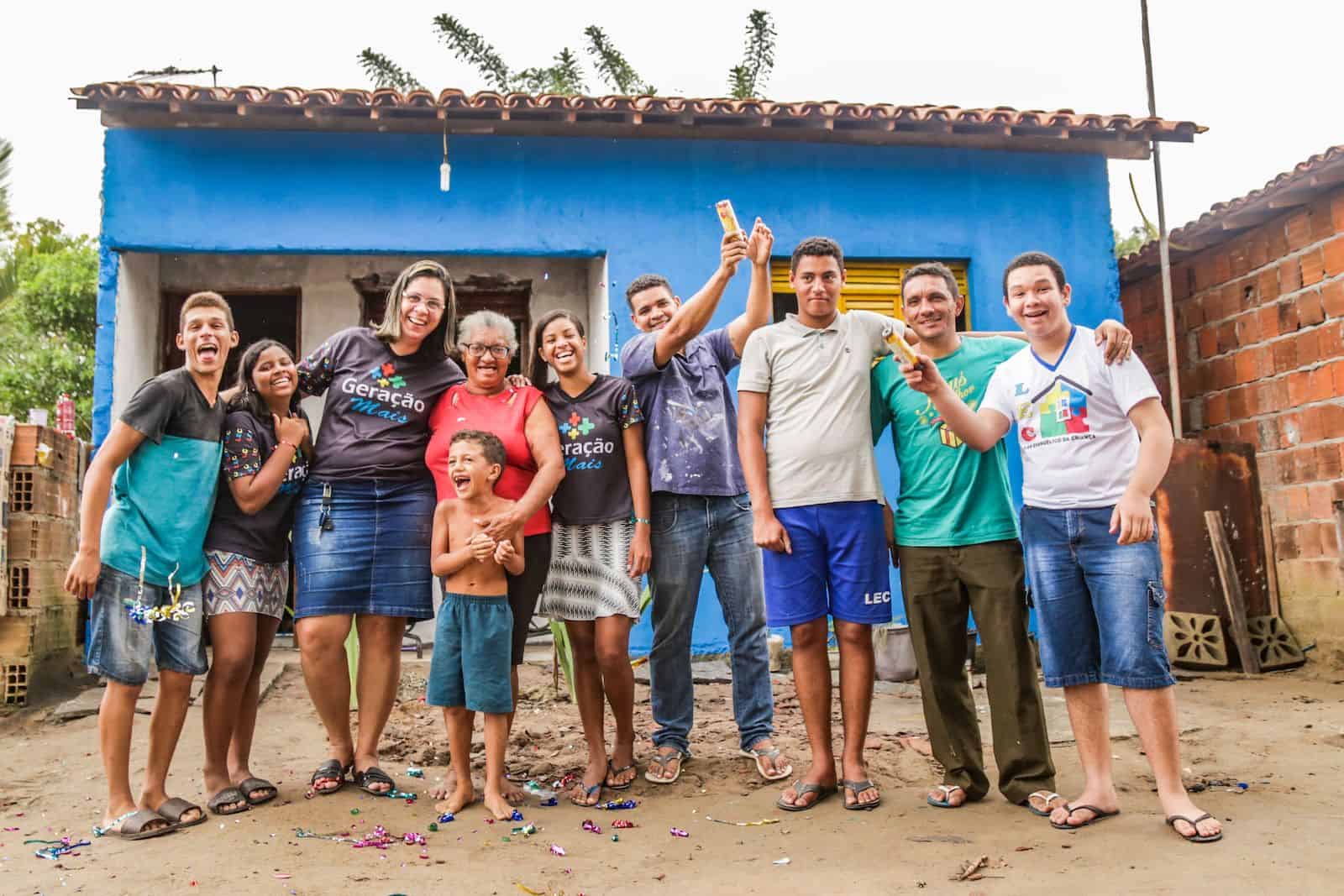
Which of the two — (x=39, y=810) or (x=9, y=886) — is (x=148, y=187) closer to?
(x=39, y=810)

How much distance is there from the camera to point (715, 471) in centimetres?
367

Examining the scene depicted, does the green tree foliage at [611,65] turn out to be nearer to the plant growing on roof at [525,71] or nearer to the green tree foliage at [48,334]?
the plant growing on roof at [525,71]

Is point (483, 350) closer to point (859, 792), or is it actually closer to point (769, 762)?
point (769, 762)

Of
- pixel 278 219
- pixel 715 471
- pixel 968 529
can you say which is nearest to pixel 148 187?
pixel 278 219

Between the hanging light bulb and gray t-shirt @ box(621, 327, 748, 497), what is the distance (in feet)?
11.6

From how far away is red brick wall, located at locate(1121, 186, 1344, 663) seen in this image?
20.6 feet

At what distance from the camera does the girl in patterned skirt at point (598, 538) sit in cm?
354

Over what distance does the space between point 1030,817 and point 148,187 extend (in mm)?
6416

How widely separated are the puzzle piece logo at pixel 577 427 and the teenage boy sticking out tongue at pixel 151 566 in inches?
46.1

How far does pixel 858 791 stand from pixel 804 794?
17cm

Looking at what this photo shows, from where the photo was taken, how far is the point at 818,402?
3.41 m

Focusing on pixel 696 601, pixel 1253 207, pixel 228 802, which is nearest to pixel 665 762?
pixel 696 601

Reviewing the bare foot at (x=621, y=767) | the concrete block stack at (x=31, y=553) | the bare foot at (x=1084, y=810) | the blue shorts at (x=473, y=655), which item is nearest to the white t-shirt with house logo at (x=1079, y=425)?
the bare foot at (x=1084, y=810)

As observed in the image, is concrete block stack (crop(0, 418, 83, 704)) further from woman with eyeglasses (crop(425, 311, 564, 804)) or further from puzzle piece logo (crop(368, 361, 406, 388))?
woman with eyeglasses (crop(425, 311, 564, 804))
